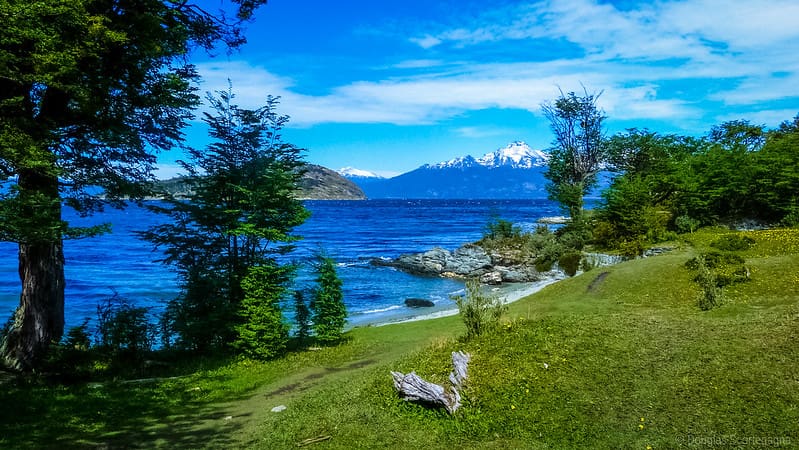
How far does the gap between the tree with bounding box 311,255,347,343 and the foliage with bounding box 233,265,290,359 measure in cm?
176

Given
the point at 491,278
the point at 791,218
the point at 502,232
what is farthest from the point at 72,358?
the point at 502,232

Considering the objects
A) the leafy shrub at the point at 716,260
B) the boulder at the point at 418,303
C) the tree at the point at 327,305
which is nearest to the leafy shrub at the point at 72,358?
the tree at the point at 327,305

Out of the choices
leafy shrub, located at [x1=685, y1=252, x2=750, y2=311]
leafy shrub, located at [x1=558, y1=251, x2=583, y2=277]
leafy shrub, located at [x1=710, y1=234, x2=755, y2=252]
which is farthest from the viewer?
leafy shrub, located at [x1=558, y1=251, x2=583, y2=277]

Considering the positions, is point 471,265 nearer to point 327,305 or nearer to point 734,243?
point 734,243

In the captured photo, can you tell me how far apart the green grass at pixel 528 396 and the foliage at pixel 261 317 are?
147 cm

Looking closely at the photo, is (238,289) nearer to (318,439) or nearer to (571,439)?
(318,439)

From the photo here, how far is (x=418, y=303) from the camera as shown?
103ft

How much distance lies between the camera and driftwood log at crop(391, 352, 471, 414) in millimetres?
9677

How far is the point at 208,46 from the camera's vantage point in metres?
16.7

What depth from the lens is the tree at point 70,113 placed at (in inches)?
419

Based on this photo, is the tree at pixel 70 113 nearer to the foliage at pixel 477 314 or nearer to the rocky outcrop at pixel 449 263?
the foliage at pixel 477 314

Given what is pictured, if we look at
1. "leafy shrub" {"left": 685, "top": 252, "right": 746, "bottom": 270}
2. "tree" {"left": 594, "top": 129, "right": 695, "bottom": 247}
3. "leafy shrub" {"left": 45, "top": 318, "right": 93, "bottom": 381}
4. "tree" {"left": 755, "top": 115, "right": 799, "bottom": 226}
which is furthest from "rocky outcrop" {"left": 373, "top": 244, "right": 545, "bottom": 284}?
"leafy shrub" {"left": 45, "top": 318, "right": 93, "bottom": 381}

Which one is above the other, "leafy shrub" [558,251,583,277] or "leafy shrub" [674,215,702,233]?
"leafy shrub" [674,215,702,233]

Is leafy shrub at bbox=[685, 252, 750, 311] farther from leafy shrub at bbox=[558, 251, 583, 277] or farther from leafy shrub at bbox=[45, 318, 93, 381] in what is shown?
leafy shrub at bbox=[45, 318, 93, 381]
